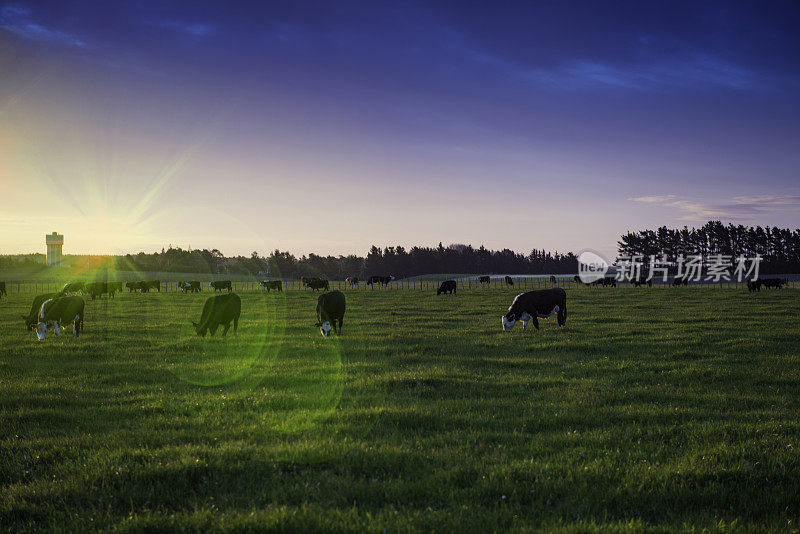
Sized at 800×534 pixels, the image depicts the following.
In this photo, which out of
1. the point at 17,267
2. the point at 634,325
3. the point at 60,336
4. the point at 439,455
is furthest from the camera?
the point at 17,267

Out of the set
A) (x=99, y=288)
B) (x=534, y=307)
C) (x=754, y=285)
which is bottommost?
(x=99, y=288)

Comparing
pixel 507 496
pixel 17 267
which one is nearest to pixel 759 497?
pixel 507 496

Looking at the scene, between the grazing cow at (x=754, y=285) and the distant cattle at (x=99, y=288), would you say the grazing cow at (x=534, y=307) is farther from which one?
the grazing cow at (x=754, y=285)

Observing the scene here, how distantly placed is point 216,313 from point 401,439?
48.8 ft

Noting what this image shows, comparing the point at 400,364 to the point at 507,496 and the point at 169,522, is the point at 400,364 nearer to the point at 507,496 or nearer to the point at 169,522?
the point at 507,496

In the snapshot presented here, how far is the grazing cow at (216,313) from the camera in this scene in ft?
65.0

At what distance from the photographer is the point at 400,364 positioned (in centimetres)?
1412

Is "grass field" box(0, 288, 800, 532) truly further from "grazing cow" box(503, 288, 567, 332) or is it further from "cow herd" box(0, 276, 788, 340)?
"grazing cow" box(503, 288, 567, 332)

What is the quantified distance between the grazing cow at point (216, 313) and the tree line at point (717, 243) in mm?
127065

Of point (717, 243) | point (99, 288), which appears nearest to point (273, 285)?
point (99, 288)

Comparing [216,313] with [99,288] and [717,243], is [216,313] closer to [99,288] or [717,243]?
[99,288]

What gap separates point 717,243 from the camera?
131125mm

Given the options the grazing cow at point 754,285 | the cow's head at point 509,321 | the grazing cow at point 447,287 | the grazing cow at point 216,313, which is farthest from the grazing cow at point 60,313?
the grazing cow at point 754,285

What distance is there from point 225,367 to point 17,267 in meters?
153
